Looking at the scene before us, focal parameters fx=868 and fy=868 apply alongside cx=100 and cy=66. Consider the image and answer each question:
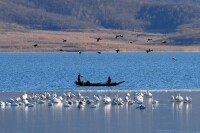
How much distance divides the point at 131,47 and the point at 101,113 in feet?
444

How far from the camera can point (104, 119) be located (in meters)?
35.3

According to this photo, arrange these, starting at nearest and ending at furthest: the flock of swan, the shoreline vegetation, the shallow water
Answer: the shallow water < the flock of swan < the shoreline vegetation

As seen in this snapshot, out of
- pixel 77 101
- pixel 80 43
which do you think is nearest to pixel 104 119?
pixel 77 101

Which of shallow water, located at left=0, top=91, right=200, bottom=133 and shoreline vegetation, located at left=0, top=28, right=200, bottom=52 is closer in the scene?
shallow water, located at left=0, top=91, right=200, bottom=133

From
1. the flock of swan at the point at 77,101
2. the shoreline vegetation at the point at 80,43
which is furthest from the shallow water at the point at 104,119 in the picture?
the shoreline vegetation at the point at 80,43

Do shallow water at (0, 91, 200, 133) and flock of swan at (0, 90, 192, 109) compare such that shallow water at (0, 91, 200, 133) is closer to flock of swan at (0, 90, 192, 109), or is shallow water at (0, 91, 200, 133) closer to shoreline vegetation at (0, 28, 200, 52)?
flock of swan at (0, 90, 192, 109)

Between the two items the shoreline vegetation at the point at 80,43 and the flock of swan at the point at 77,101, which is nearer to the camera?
the flock of swan at the point at 77,101

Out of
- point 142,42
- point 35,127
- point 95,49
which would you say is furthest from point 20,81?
point 142,42

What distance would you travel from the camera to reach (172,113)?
37.5 m

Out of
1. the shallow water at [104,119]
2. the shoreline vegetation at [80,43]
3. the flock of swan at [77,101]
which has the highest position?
the shoreline vegetation at [80,43]

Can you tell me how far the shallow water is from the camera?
3212cm

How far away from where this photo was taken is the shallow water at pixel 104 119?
105 ft

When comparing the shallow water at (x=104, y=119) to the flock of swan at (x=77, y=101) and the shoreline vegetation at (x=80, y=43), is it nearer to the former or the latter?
the flock of swan at (x=77, y=101)

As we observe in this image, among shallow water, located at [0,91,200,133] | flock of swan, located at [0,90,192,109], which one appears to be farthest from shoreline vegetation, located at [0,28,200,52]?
shallow water, located at [0,91,200,133]
